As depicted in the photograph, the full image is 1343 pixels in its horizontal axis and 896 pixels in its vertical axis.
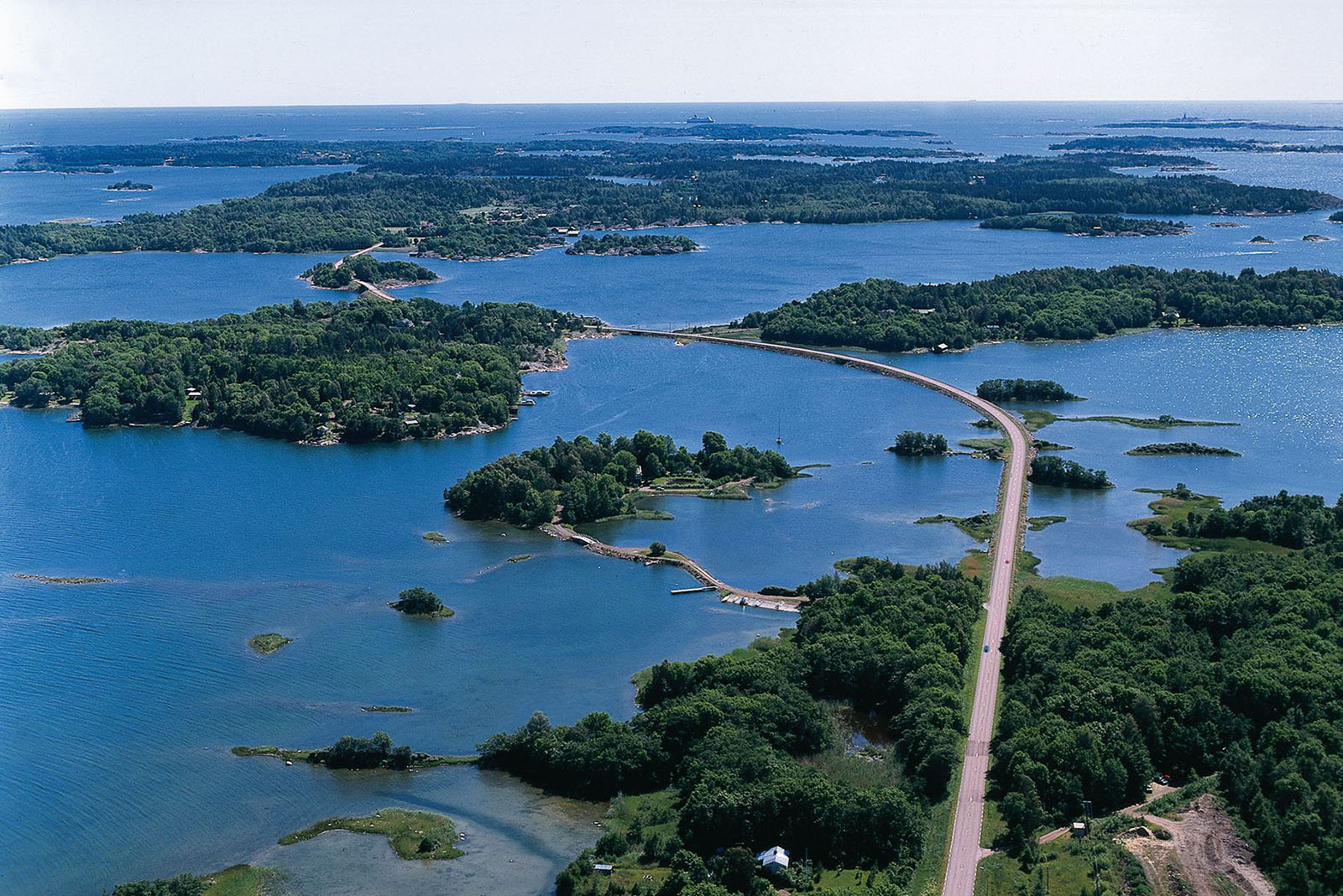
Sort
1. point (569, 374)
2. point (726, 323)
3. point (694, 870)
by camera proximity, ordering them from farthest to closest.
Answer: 1. point (726, 323)
2. point (569, 374)
3. point (694, 870)

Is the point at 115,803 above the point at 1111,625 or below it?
below

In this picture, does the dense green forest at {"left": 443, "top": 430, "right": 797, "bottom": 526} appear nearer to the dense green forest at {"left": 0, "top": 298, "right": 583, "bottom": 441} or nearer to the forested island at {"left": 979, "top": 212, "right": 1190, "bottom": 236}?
the dense green forest at {"left": 0, "top": 298, "right": 583, "bottom": 441}

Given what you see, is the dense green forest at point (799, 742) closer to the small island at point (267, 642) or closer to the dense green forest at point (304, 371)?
the small island at point (267, 642)

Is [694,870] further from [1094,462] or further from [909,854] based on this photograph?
[1094,462]

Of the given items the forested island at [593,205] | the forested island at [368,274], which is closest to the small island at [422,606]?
the forested island at [368,274]

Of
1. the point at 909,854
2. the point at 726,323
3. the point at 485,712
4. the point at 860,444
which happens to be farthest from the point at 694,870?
the point at 726,323

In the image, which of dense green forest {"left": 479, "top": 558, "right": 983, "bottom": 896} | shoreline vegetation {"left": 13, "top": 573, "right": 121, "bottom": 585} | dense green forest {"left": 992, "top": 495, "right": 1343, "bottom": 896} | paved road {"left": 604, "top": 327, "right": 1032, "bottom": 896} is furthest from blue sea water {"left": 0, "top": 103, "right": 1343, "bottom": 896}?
dense green forest {"left": 992, "top": 495, "right": 1343, "bottom": 896}
